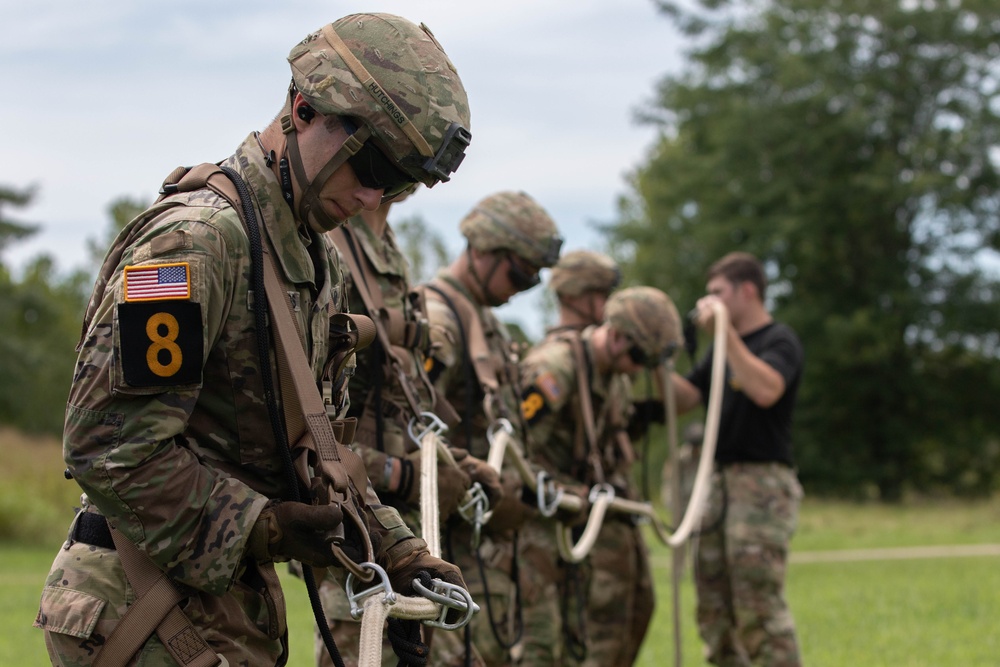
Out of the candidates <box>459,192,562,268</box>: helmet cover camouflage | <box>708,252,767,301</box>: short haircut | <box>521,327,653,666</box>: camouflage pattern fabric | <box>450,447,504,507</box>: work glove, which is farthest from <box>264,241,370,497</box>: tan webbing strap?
<box>708,252,767,301</box>: short haircut

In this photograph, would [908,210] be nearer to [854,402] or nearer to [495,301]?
[854,402]

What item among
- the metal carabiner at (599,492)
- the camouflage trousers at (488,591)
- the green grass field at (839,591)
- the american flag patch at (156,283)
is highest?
the american flag patch at (156,283)

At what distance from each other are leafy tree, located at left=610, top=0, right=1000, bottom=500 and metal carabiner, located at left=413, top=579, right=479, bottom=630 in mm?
27706

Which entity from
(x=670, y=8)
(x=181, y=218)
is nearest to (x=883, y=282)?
(x=670, y=8)

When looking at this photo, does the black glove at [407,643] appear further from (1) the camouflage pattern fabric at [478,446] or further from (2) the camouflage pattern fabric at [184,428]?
(1) the camouflage pattern fabric at [478,446]

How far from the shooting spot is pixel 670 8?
33969 millimetres

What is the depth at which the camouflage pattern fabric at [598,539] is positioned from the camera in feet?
21.5

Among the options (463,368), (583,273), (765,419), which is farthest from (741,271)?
(463,368)

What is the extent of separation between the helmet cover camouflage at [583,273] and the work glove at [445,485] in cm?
308

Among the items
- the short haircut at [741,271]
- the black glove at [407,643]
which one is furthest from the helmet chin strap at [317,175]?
the short haircut at [741,271]

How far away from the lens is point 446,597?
122 inches

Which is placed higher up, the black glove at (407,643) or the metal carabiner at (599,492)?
the black glove at (407,643)

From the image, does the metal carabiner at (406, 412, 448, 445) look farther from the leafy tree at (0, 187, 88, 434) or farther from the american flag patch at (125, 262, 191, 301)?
the leafy tree at (0, 187, 88, 434)

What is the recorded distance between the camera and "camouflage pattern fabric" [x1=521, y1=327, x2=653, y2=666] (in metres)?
6.56
